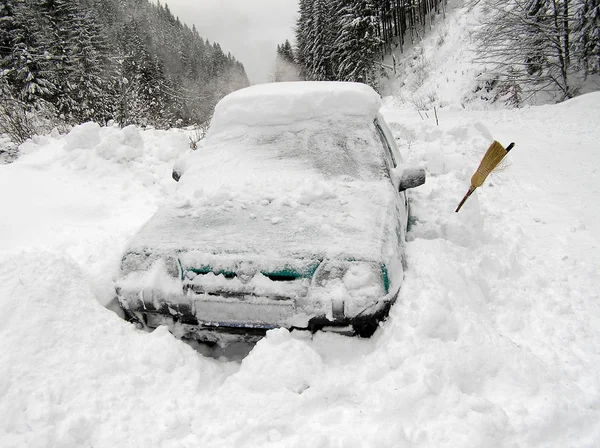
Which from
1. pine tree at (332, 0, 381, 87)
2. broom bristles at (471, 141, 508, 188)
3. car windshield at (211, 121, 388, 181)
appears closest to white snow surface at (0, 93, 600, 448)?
broom bristles at (471, 141, 508, 188)

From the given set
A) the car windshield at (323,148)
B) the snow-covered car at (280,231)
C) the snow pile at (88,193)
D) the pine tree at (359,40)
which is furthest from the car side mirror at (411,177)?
the pine tree at (359,40)

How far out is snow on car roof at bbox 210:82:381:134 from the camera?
3643 millimetres

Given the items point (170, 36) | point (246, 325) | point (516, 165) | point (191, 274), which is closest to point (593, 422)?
point (246, 325)

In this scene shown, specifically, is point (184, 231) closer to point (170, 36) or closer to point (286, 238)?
point (286, 238)

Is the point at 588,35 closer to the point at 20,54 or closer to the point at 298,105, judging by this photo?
the point at 298,105

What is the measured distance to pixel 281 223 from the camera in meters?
2.74

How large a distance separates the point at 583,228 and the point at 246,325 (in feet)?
12.9

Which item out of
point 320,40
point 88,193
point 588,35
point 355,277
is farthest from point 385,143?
point 320,40

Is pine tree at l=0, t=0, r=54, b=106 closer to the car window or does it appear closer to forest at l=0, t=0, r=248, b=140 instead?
forest at l=0, t=0, r=248, b=140

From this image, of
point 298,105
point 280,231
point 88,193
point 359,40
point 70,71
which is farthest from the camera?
point 359,40

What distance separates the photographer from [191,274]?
2516mm

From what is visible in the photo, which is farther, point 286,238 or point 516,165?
point 516,165

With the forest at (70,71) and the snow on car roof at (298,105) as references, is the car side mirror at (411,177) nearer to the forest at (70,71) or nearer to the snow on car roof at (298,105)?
the snow on car roof at (298,105)

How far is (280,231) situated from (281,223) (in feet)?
0.30
